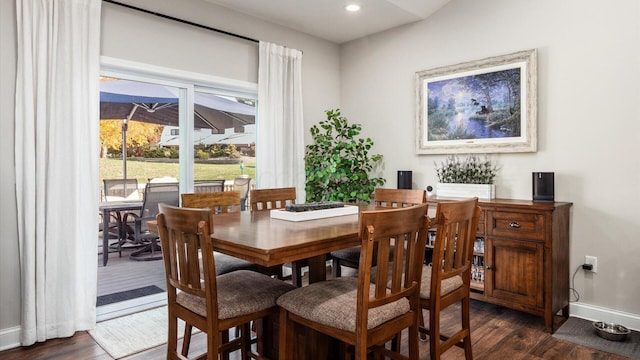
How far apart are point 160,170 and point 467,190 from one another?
8.83 ft

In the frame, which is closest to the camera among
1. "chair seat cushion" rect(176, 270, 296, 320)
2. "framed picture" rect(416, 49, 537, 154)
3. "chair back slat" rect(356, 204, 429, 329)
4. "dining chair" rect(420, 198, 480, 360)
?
"chair back slat" rect(356, 204, 429, 329)

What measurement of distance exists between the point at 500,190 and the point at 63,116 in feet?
11.5

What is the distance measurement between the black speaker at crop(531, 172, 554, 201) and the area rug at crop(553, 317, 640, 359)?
96 centimetres

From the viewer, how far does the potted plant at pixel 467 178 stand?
341 centimetres

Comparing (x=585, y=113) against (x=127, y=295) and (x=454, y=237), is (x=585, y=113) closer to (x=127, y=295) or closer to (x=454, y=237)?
(x=454, y=237)

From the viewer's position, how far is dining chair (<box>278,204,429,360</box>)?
1547 mm

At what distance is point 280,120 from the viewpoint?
4.09 meters

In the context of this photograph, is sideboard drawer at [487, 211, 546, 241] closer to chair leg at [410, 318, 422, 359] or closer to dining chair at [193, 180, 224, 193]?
chair leg at [410, 318, 422, 359]

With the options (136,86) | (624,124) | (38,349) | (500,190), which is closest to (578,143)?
(624,124)

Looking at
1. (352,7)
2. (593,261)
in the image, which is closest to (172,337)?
(593,261)

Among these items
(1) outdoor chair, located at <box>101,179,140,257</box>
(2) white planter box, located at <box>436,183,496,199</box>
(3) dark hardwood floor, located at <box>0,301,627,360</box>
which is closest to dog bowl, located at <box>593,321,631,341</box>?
(3) dark hardwood floor, located at <box>0,301,627,360</box>

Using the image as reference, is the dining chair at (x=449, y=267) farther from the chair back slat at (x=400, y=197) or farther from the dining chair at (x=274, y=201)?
the dining chair at (x=274, y=201)

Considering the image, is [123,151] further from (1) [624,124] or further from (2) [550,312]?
(1) [624,124]

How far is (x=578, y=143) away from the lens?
10.2 feet
